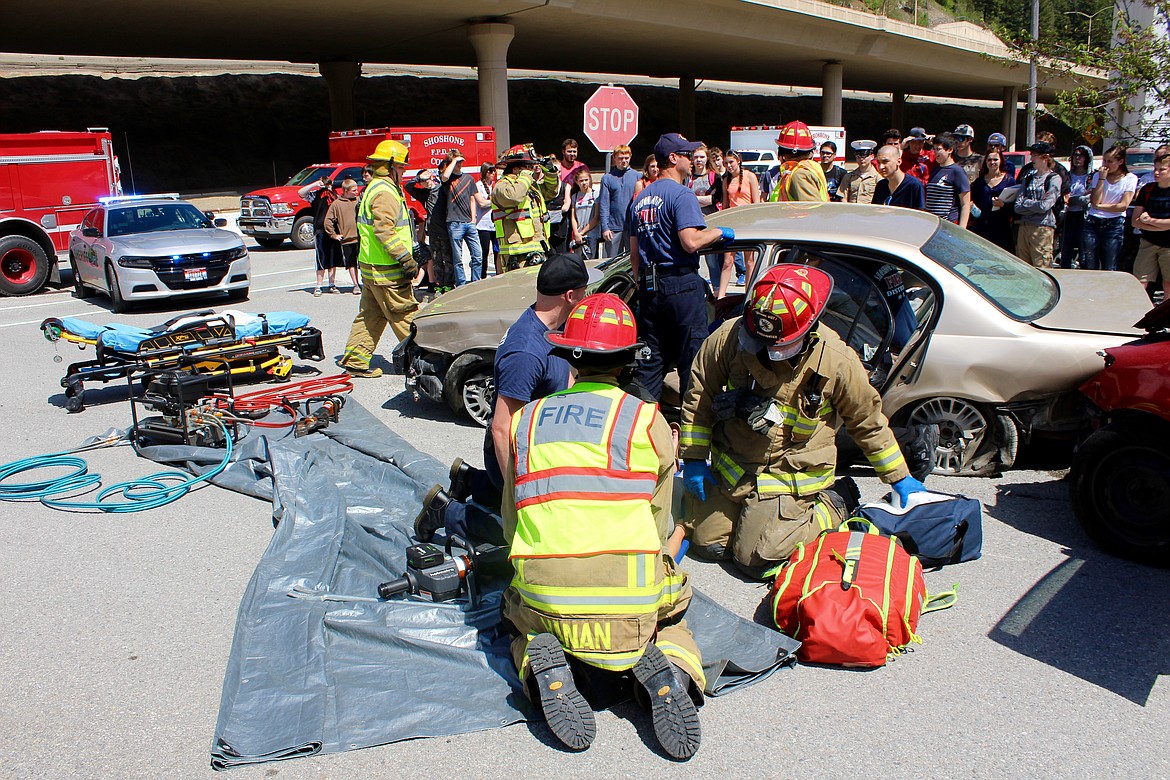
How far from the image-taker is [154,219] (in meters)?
13.9

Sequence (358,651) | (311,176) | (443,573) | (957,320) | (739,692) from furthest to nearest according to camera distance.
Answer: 1. (311,176)
2. (957,320)
3. (443,573)
4. (358,651)
5. (739,692)

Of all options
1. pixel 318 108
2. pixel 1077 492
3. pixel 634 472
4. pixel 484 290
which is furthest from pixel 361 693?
pixel 318 108

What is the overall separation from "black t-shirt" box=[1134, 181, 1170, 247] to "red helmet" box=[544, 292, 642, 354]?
7381mm

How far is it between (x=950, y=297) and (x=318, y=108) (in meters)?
42.5

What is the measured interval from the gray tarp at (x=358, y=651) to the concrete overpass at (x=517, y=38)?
2219 cm

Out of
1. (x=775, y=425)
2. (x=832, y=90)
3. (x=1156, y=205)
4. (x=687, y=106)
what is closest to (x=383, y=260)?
(x=775, y=425)

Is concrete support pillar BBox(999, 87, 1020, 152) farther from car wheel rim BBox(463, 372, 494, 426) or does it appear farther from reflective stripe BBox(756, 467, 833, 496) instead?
reflective stripe BBox(756, 467, 833, 496)

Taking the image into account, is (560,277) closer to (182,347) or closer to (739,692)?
(739,692)

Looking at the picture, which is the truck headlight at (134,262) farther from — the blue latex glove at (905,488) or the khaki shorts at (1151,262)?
the khaki shorts at (1151,262)

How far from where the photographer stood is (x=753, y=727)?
343cm

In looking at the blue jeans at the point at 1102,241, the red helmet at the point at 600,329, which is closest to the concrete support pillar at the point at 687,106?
the blue jeans at the point at 1102,241

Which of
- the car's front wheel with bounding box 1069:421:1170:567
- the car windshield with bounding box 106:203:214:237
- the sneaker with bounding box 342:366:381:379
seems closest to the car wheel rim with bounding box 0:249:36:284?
the car windshield with bounding box 106:203:214:237

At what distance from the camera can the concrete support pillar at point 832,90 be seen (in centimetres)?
3703

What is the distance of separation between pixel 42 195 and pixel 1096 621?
16321mm
